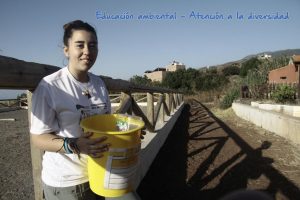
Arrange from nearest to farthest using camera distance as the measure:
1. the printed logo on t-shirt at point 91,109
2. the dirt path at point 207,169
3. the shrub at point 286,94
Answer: the printed logo on t-shirt at point 91,109 < the dirt path at point 207,169 < the shrub at point 286,94

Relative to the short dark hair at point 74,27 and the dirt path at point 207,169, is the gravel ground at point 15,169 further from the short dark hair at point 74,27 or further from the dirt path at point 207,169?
the short dark hair at point 74,27

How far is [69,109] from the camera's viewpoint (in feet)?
6.11

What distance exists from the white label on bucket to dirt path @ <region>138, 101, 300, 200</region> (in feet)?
7.41

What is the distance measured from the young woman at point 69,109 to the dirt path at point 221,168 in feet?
6.95

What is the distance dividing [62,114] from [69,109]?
50 mm

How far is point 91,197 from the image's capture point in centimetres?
208

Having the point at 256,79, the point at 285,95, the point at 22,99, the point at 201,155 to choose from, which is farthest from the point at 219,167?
the point at 22,99

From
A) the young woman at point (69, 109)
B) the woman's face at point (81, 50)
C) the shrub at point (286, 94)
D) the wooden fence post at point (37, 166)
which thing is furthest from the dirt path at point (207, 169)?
the shrub at point (286, 94)

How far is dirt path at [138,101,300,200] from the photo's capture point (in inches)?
164

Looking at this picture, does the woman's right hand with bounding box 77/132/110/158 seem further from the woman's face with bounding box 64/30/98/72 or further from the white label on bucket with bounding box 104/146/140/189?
the woman's face with bounding box 64/30/98/72

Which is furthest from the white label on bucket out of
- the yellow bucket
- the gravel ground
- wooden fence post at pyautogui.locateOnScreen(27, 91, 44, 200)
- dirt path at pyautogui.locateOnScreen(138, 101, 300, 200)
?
the gravel ground

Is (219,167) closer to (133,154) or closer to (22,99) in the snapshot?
(133,154)

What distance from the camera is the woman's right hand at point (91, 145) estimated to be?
1.56 m

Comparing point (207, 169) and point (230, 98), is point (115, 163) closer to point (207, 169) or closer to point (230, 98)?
point (207, 169)
